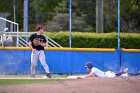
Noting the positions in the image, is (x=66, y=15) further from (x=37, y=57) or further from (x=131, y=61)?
(x=37, y=57)

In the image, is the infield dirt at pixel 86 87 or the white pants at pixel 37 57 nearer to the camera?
the infield dirt at pixel 86 87

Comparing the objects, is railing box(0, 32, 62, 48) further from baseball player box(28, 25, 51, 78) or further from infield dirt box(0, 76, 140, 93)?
infield dirt box(0, 76, 140, 93)

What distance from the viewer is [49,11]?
60.6m

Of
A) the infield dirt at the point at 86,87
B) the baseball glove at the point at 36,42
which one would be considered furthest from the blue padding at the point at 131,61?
the infield dirt at the point at 86,87

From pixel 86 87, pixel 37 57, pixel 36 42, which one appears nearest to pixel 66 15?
pixel 37 57

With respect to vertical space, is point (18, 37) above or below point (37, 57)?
above

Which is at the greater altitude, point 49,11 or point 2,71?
point 49,11

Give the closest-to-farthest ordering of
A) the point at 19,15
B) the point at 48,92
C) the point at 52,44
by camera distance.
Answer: the point at 48,92
the point at 52,44
the point at 19,15

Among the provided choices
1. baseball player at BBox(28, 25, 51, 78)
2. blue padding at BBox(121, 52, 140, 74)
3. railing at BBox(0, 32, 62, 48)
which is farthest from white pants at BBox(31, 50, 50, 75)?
blue padding at BBox(121, 52, 140, 74)

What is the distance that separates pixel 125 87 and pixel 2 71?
8.33 metres

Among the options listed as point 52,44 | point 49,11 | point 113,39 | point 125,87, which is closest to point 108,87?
point 125,87

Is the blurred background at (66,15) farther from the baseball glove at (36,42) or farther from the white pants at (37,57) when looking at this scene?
the baseball glove at (36,42)

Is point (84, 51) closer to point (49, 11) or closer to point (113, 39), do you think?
point (113, 39)

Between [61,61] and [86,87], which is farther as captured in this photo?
[61,61]
